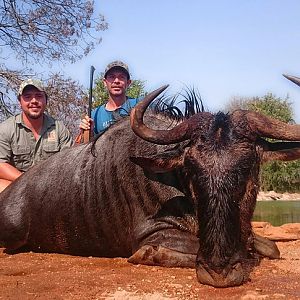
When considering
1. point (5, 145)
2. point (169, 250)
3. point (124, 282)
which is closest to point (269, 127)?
point (169, 250)

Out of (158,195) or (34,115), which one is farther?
(34,115)

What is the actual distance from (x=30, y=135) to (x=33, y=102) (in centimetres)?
52

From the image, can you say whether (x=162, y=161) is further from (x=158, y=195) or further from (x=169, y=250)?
(x=169, y=250)

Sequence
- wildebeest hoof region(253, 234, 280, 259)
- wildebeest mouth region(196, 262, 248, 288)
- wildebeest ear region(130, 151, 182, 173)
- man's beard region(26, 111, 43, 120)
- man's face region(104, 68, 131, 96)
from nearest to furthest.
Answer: wildebeest mouth region(196, 262, 248, 288) → wildebeest ear region(130, 151, 182, 173) → wildebeest hoof region(253, 234, 280, 259) → man's beard region(26, 111, 43, 120) → man's face region(104, 68, 131, 96)

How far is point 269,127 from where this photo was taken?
508 cm

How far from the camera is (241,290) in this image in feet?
13.9

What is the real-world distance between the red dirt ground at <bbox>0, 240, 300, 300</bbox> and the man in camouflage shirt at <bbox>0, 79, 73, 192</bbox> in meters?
2.72

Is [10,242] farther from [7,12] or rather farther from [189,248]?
[7,12]

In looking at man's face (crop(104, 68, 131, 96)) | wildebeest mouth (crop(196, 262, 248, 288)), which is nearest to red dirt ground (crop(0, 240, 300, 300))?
wildebeest mouth (crop(196, 262, 248, 288))

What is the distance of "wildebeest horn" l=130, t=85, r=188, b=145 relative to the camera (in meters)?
5.14

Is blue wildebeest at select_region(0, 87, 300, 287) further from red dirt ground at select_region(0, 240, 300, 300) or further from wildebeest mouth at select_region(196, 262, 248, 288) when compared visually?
red dirt ground at select_region(0, 240, 300, 300)

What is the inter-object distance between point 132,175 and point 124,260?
94cm

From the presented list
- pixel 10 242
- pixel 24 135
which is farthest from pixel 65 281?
pixel 24 135

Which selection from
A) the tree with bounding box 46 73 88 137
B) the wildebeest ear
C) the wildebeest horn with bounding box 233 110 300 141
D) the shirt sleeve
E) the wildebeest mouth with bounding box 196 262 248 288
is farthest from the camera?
the tree with bounding box 46 73 88 137
